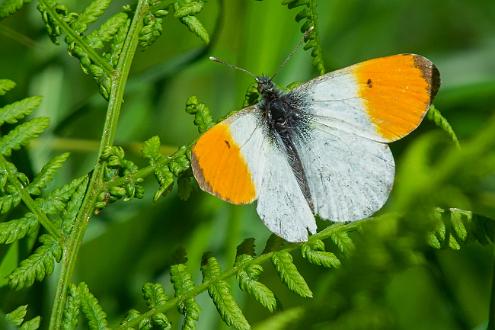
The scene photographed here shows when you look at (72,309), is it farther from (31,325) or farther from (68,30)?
(68,30)

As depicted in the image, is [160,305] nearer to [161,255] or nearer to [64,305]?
[64,305]

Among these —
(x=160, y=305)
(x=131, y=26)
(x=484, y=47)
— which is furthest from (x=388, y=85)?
(x=484, y=47)

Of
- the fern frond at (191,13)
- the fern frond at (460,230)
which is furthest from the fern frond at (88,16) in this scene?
the fern frond at (460,230)

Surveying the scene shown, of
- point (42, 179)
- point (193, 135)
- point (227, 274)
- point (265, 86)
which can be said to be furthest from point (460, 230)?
point (193, 135)

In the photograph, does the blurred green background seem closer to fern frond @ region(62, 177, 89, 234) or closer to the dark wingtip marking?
the dark wingtip marking

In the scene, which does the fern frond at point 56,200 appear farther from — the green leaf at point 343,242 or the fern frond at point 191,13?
the green leaf at point 343,242

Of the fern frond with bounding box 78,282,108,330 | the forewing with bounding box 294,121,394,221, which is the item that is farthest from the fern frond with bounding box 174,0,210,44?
the fern frond with bounding box 78,282,108,330

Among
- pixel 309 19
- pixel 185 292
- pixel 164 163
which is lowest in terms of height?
pixel 185 292
